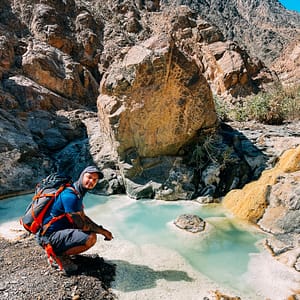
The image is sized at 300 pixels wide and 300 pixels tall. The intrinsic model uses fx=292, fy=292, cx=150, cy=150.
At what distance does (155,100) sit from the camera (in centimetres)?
634

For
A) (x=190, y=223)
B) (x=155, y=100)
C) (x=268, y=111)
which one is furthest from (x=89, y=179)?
(x=268, y=111)

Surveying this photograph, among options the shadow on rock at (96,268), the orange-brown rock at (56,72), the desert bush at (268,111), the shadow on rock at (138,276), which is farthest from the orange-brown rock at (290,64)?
the shadow on rock at (96,268)

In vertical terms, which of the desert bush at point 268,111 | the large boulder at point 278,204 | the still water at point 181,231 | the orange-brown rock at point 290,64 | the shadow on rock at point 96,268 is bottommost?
the still water at point 181,231

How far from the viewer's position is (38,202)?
2.86m

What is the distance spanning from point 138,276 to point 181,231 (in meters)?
1.47

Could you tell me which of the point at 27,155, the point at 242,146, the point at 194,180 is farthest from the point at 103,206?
the point at 242,146

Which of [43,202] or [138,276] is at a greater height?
[43,202]

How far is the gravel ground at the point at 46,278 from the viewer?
2686 millimetres

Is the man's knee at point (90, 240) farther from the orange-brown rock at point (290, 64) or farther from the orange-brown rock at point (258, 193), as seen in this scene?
the orange-brown rock at point (290, 64)

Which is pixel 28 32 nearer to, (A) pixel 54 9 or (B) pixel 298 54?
(A) pixel 54 9

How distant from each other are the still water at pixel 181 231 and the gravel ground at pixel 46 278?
106 cm

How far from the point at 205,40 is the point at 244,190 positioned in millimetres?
15729

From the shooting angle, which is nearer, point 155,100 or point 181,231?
point 181,231

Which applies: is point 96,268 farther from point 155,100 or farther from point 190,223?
point 155,100
